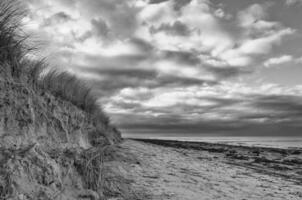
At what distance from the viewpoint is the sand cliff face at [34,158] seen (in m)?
3.00

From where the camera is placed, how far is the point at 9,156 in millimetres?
3020

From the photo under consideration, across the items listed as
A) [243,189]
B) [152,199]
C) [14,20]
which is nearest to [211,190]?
[243,189]

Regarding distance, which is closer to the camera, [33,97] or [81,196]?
[81,196]

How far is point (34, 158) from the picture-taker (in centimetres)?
338

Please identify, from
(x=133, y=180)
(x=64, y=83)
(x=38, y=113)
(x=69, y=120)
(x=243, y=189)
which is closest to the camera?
(x=38, y=113)

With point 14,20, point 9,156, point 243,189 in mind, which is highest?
point 14,20

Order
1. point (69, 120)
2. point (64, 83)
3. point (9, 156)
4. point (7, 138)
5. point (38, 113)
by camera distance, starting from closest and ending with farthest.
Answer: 1. point (9, 156)
2. point (7, 138)
3. point (38, 113)
4. point (69, 120)
5. point (64, 83)

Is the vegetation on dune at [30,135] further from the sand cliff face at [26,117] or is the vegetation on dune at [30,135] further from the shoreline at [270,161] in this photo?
the shoreline at [270,161]

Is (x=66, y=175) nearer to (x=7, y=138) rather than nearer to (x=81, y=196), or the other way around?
(x=81, y=196)

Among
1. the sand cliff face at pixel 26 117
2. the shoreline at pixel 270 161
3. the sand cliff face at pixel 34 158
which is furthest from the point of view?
the shoreline at pixel 270 161

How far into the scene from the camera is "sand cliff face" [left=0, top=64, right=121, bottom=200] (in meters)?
3.00

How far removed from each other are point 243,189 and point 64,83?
18.5 ft

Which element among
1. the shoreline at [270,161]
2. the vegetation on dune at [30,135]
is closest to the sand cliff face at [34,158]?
the vegetation on dune at [30,135]

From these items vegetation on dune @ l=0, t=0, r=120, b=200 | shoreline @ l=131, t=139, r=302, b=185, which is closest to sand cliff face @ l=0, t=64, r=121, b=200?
vegetation on dune @ l=0, t=0, r=120, b=200
